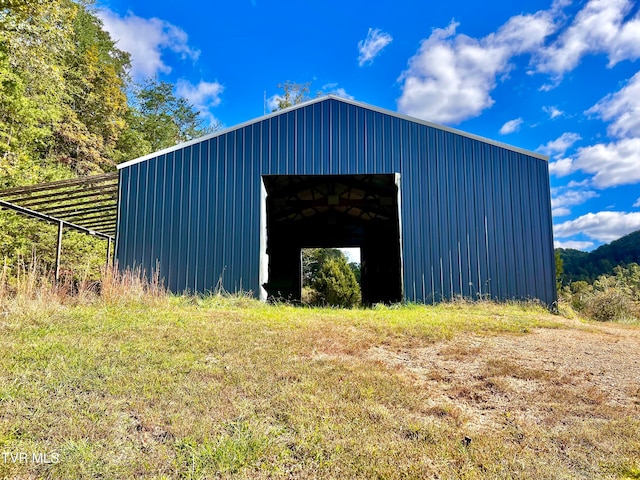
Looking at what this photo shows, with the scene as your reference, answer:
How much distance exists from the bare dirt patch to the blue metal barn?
3232mm

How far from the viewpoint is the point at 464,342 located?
4.38m

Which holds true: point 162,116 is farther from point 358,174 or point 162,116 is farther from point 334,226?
point 358,174

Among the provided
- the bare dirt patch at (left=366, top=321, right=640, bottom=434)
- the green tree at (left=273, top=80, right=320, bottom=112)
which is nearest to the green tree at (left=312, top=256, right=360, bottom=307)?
the green tree at (left=273, top=80, right=320, bottom=112)

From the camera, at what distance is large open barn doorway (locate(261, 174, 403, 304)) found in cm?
1141

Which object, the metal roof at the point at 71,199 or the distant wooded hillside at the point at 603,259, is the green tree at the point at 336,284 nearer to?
the metal roof at the point at 71,199

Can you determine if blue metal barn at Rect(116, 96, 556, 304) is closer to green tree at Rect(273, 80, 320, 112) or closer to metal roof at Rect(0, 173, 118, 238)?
metal roof at Rect(0, 173, 118, 238)

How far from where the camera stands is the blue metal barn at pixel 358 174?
25.7 feet

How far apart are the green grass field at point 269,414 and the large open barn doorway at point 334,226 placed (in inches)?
240

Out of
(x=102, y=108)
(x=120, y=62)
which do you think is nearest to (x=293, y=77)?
(x=120, y=62)

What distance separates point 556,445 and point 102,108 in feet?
65.5

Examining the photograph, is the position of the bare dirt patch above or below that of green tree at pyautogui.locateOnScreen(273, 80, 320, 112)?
below

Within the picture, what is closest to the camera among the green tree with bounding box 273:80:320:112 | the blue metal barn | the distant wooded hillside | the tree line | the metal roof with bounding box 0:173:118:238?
the metal roof with bounding box 0:173:118:238

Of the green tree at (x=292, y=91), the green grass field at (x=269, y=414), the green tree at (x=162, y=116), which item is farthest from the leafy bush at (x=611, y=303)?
the green tree at (x=162, y=116)

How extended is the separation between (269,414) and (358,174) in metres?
6.48
